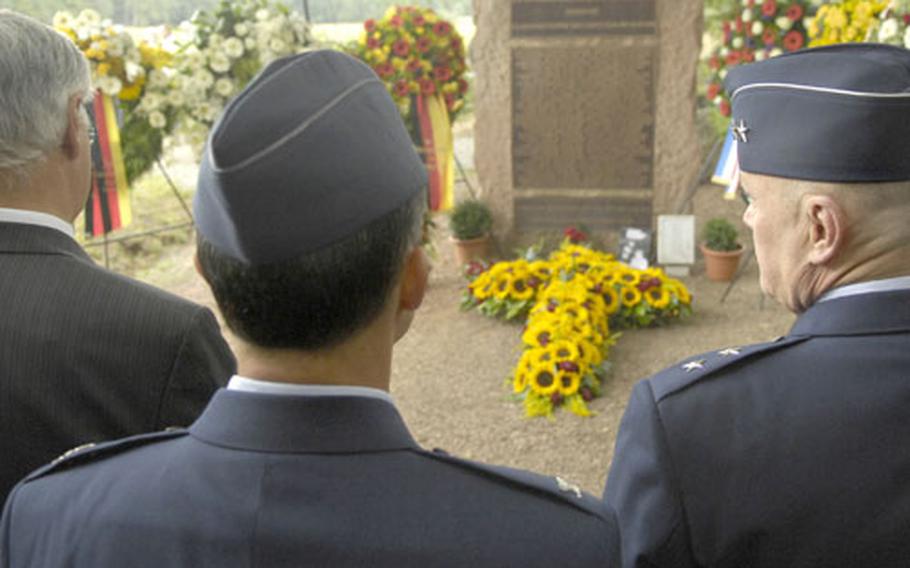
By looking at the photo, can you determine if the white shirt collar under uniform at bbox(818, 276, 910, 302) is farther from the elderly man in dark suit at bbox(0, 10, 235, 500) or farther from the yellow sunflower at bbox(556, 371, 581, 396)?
the yellow sunflower at bbox(556, 371, 581, 396)

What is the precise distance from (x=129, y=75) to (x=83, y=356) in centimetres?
509

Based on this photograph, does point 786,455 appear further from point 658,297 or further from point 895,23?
point 895,23

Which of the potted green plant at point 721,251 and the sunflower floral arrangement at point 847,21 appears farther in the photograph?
the potted green plant at point 721,251

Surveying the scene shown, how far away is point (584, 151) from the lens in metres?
6.37

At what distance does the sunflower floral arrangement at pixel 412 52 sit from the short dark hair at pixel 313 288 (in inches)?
226

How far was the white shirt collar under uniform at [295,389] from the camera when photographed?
40.2 inches

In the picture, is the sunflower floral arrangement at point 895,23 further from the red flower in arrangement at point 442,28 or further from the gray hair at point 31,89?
the gray hair at point 31,89

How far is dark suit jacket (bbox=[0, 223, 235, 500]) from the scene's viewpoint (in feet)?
5.20

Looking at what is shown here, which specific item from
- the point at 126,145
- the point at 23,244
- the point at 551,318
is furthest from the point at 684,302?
the point at 23,244

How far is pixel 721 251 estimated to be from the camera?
20.3ft

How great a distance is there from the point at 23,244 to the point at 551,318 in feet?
11.2

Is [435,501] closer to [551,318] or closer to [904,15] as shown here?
[551,318]

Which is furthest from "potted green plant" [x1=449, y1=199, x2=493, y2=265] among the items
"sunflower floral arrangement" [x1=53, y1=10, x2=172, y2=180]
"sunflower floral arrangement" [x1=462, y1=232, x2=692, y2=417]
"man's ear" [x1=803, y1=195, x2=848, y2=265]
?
"man's ear" [x1=803, y1=195, x2=848, y2=265]

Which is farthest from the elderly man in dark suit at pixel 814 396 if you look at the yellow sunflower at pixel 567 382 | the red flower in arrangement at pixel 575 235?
the red flower in arrangement at pixel 575 235
